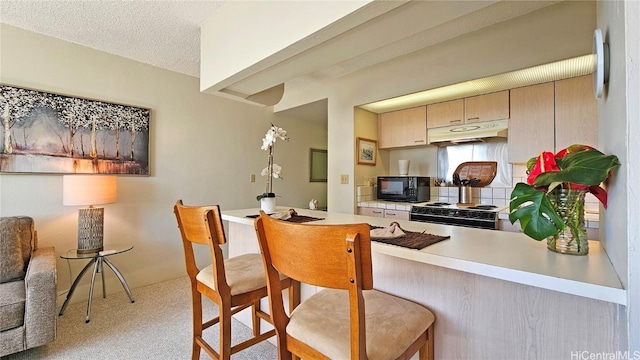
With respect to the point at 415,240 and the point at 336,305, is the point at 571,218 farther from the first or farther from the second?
the point at 336,305

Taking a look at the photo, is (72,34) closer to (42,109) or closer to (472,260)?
(42,109)

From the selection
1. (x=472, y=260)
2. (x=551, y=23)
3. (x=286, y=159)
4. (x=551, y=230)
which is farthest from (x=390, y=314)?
(x=286, y=159)

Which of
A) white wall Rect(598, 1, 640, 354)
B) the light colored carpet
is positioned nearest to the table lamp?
the light colored carpet

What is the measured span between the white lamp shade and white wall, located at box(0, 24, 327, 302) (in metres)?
0.35

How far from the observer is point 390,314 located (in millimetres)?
992

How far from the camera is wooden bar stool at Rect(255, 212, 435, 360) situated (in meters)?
0.72

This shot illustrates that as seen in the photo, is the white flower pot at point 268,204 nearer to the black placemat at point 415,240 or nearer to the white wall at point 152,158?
the black placemat at point 415,240

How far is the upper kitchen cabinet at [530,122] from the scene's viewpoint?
2367 millimetres

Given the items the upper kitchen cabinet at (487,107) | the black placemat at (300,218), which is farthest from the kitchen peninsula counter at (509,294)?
the upper kitchen cabinet at (487,107)

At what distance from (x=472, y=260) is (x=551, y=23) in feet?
7.50

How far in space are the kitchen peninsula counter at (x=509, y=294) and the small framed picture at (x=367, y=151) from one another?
2.14 metres

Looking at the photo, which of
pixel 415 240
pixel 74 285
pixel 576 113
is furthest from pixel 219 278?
pixel 576 113

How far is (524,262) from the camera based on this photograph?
0.85 metres

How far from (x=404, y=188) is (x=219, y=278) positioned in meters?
2.41
